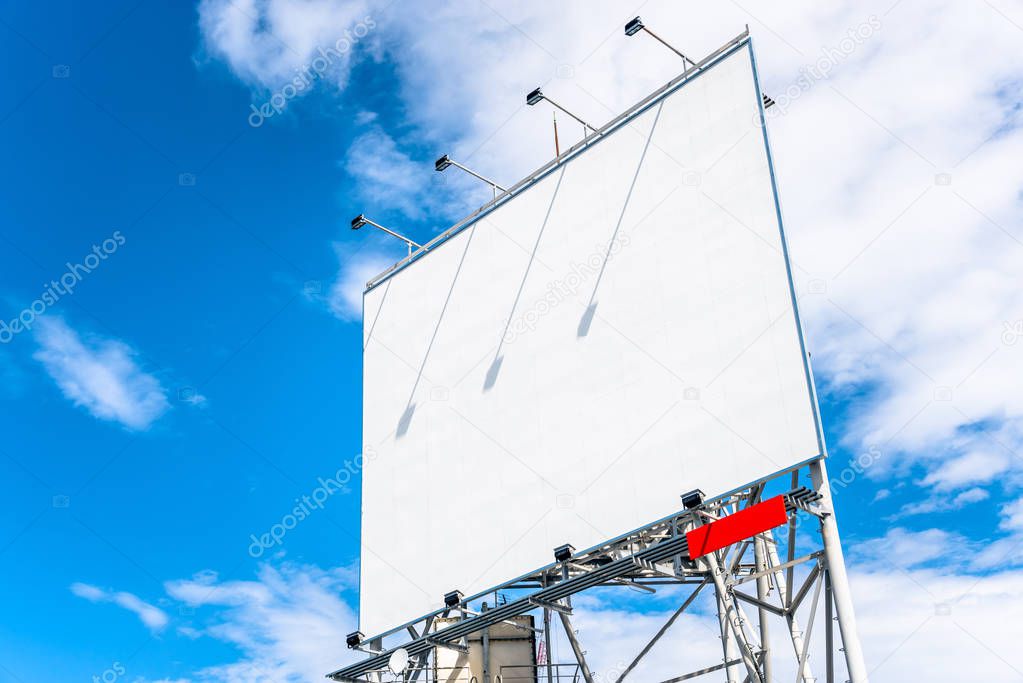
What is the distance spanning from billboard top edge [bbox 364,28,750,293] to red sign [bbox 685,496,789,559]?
10964 millimetres

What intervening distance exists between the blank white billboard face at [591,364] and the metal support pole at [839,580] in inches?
28.1

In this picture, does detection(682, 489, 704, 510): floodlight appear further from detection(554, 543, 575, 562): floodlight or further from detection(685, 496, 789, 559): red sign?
detection(554, 543, 575, 562): floodlight

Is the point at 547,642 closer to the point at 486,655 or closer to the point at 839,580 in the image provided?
the point at 486,655

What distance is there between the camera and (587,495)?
78.4 feet

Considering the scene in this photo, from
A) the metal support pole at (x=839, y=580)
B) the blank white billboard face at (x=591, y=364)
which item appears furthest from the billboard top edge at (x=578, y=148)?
the metal support pole at (x=839, y=580)

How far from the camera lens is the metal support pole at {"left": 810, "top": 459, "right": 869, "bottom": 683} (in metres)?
18.5

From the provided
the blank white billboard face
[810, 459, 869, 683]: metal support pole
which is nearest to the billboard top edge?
the blank white billboard face

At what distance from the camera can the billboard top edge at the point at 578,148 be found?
24.4 metres

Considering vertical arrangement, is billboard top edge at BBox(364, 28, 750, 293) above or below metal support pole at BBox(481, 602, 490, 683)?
above

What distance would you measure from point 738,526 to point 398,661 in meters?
10.6

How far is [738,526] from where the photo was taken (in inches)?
794

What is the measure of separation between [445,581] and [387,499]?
12.1 ft

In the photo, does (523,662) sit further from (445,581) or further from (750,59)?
(750,59)

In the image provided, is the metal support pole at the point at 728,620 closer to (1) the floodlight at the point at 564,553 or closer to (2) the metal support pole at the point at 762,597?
(2) the metal support pole at the point at 762,597
